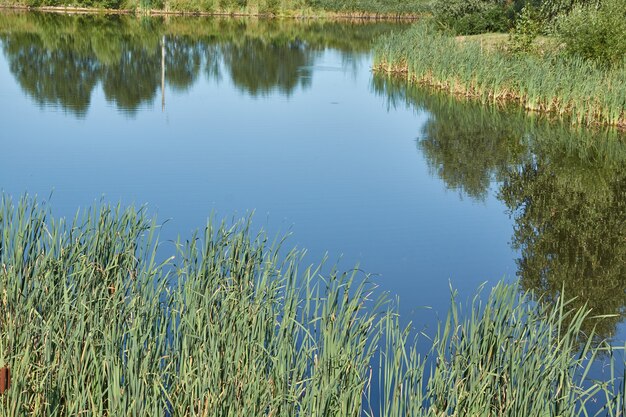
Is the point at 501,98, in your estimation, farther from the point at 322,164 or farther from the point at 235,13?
the point at 235,13

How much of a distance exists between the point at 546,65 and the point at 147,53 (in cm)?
1477

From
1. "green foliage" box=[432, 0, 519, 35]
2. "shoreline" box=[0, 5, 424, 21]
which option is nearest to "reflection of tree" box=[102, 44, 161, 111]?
"green foliage" box=[432, 0, 519, 35]

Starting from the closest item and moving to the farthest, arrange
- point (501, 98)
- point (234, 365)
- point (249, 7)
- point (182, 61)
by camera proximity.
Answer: point (234, 365), point (501, 98), point (182, 61), point (249, 7)

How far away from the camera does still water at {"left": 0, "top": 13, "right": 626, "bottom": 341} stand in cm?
1012

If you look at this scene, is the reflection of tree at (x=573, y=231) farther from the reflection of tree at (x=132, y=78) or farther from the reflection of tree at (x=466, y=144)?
the reflection of tree at (x=132, y=78)

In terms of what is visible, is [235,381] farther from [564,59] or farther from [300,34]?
[300,34]

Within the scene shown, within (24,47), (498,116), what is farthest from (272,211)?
(24,47)

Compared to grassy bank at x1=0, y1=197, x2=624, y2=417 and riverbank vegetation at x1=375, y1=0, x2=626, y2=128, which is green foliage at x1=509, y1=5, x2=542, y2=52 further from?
grassy bank at x1=0, y1=197, x2=624, y2=417

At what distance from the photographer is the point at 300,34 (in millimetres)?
42844

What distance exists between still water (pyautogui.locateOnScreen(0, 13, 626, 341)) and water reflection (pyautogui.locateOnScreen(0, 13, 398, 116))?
0.56 ft

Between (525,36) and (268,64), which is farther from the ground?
(525,36)

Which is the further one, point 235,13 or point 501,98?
point 235,13

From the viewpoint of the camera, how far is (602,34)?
66.9ft

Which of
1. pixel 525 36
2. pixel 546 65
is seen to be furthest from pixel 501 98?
pixel 525 36
